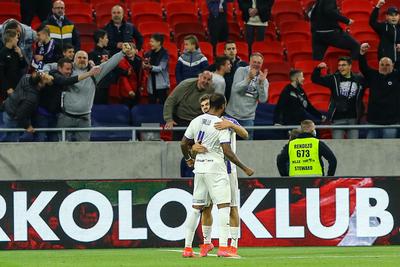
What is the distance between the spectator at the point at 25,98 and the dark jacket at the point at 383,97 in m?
5.34

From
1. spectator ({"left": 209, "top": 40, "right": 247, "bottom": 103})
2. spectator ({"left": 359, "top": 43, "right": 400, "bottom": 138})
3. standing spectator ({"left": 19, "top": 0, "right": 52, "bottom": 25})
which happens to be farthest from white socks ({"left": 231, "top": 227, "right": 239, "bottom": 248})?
standing spectator ({"left": 19, "top": 0, "right": 52, "bottom": 25})

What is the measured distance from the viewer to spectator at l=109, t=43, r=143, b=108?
19.6 m

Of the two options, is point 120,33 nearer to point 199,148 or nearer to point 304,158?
point 304,158

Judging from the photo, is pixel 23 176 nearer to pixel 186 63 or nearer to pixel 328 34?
pixel 186 63

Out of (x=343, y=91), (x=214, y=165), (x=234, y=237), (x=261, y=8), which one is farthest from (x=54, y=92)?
(x=234, y=237)

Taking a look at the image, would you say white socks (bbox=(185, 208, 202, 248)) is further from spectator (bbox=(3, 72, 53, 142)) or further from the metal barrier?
spectator (bbox=(3, 72, 53, 142))

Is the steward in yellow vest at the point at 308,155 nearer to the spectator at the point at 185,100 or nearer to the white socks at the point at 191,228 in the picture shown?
the spectator at the point at 185,100

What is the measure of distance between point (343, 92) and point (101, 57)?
4.08 metres

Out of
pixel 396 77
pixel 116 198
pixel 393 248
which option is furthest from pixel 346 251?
pixel 396 77

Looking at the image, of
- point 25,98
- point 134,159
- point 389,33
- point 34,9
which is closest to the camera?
point 25,98

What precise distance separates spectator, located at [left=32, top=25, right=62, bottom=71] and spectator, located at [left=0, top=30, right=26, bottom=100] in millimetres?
300

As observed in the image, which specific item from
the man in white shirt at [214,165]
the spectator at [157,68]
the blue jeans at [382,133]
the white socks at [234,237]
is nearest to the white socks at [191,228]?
the man in white shirt at [214,165]

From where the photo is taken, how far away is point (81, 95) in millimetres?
18562

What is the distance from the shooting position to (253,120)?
19.3 metres
